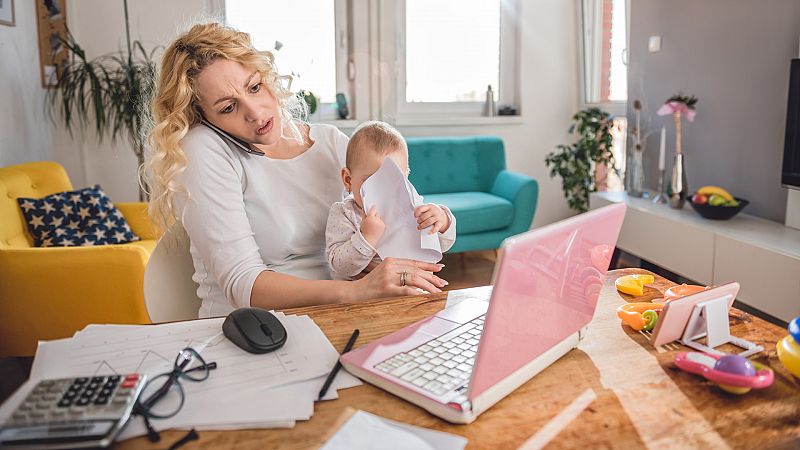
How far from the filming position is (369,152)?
1.34 meters

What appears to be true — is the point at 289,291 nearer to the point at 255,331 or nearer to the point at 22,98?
the point at 255,331

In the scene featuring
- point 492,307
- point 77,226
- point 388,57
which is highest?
point 388,57

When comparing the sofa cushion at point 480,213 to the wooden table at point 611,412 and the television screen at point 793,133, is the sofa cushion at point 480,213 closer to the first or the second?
the television screen at point 793,133

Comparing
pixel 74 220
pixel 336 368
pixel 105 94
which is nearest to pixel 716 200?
pixel 336 368

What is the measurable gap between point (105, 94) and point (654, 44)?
3309 mm

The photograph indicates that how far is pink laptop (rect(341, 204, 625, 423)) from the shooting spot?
2.10 ft

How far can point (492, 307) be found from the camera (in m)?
0.62

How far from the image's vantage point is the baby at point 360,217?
1273 millimetres

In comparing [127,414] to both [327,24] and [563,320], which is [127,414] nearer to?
[563,320]

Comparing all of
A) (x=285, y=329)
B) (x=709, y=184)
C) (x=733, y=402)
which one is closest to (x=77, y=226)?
(x=285, y=329)

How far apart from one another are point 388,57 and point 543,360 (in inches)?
154

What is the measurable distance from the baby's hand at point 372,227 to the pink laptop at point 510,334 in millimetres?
375

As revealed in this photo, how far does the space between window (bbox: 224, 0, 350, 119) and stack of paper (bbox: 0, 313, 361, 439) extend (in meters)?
3.45

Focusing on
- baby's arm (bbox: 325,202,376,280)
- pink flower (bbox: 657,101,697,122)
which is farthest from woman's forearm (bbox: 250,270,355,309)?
pink flower (bbox: 657,101,697,122)
